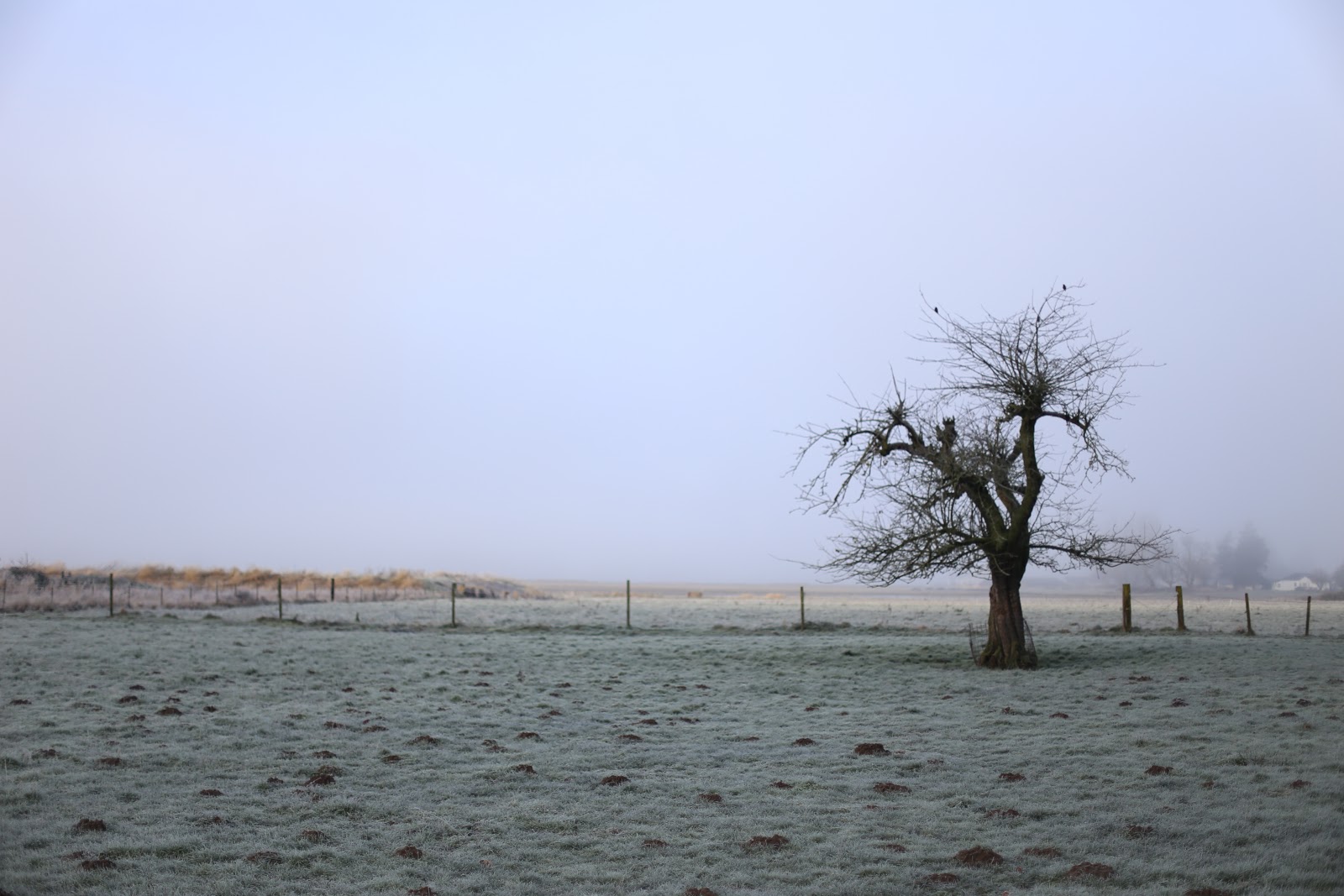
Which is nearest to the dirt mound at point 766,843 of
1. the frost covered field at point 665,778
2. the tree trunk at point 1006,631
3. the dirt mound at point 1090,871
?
the frost covered field at point 665,778

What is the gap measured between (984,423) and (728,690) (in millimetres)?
8664

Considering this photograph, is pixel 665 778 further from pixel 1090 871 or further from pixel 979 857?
pixel 1090 871

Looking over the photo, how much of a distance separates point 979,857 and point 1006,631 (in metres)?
14.7

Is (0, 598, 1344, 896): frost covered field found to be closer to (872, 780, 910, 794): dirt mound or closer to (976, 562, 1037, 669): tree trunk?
(872, 780, 910, 794): dirt mound

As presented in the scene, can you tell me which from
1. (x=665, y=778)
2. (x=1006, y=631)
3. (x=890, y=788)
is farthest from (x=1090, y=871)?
(x=1006, y=631)

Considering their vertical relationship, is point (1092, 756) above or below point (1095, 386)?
below

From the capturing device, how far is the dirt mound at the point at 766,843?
746cm

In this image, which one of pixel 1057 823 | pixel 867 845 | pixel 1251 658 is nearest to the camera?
pixel 867 845

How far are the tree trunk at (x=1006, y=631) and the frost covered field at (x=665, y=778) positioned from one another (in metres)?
0.67

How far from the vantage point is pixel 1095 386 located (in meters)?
20.8

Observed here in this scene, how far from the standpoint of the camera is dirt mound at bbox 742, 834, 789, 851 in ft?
24.5

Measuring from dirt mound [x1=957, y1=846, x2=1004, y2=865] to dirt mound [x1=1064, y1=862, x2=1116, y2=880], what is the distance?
0.49 meters

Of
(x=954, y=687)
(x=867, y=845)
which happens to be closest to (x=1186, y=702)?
(x=954, y=687)

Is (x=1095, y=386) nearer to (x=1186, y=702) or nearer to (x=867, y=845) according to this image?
(x=1186, y=702)
